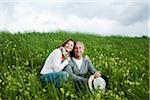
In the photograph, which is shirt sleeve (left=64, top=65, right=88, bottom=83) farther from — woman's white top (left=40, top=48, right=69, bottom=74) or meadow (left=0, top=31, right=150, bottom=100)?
meadow (left=0, top=31, right=150, bottom=100)

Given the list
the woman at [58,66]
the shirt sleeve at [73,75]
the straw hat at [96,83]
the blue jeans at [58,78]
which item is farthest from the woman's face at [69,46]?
the straw hat at [96,83]

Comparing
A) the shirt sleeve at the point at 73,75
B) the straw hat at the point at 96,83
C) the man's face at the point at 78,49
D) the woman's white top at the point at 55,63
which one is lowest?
the straw hat at the point at 96,83

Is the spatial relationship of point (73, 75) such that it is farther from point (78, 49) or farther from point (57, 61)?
point (78, 49)

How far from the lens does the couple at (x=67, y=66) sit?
29.8 ft

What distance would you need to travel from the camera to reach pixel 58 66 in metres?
9.21

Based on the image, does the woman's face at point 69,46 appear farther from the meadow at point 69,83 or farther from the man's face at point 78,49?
the meadow at point 69,83

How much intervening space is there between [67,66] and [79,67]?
29 centimetres

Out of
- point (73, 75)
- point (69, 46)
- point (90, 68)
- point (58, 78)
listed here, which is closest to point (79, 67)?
point (90, 68)

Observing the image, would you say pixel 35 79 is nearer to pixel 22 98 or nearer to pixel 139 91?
pixel 22 98

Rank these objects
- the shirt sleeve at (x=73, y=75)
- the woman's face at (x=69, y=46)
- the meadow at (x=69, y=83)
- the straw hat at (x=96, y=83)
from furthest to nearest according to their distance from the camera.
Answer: the woman's face at (x=69, y=46) < the shirt sleeve at (x=73, y=75) < the straw hat at (x=96, y=83) < the meadow at (x=69, y=83)

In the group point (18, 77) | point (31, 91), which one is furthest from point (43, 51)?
point (31, 91)

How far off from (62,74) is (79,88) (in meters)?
0.40

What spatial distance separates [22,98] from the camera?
8469mm

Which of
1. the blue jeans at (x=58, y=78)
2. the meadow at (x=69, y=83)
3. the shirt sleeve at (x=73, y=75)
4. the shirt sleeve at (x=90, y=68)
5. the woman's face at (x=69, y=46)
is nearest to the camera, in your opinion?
the meadow at (x=69, y=83)
